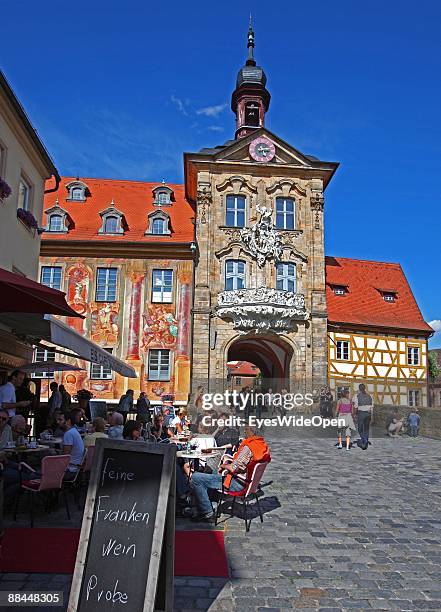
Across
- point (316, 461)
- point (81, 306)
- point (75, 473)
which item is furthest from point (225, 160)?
point (75, 473)

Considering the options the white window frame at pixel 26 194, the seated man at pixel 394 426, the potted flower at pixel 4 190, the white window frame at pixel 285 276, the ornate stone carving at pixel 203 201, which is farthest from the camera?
the ornate stone carving at pixel 203 201

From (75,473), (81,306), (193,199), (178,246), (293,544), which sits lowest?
(293,544)

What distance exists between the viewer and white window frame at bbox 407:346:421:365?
3119cm

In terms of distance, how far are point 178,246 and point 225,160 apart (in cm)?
522

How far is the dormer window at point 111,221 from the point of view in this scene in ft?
91.9

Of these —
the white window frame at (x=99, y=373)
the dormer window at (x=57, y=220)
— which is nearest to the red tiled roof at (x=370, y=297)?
the white window frame at (x=99, y=373)

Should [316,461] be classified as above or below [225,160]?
below

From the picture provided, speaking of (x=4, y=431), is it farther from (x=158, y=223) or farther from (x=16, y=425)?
(x=158, y=223)

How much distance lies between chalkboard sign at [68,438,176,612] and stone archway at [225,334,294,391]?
731 inches

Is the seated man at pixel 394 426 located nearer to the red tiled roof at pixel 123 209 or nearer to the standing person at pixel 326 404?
the standing person at pixel 326 404

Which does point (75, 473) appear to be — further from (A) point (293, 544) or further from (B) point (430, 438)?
(B) point (430, 438)

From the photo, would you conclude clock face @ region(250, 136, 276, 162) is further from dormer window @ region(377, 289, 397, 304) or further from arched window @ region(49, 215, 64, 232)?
dormer window @ region(377, 289, 397, 304)

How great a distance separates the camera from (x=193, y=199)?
31.7 metres

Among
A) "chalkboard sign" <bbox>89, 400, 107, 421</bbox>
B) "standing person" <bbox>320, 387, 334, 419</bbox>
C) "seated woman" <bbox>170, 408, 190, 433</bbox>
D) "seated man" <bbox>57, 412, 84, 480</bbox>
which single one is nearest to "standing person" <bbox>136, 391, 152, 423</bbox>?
"chalkboard sign" <bbox>89, 400, 107, 421</bbox>
